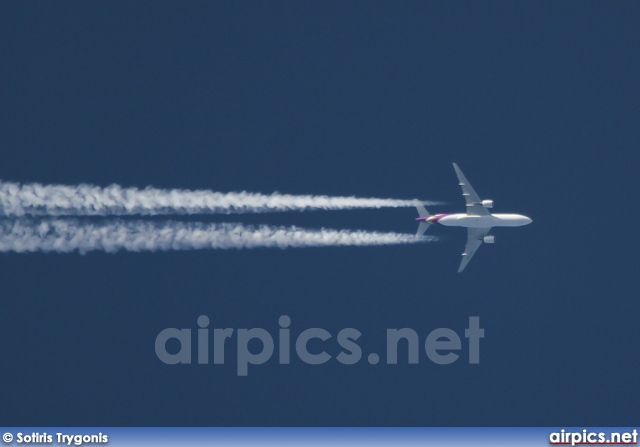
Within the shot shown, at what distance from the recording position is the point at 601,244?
76062 mm

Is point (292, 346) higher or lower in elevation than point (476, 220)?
lower

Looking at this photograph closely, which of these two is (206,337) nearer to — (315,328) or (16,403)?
(315,328)

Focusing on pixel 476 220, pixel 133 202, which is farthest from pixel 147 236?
pixel 476 220

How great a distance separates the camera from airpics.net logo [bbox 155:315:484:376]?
69.1 meters

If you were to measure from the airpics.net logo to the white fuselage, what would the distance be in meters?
7.61

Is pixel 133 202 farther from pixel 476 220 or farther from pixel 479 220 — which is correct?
pixel 479 220

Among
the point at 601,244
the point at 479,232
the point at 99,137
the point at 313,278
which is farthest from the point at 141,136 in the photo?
the point at 601,244

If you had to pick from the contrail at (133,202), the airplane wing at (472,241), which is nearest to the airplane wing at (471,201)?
the airplane wing at (472,241)

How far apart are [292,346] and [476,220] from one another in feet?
38.7

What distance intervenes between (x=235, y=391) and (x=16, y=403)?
11.2 metres

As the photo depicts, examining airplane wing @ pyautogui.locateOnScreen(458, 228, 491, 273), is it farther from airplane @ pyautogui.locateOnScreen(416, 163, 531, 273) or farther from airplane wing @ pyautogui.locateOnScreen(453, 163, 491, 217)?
airplane wing @ pyautogui.locateOnScreen(453, 163, 491, 217)

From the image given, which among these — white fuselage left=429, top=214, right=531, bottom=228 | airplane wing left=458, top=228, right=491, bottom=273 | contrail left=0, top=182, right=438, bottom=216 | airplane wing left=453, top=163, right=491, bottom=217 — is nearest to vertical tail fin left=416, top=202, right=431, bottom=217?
white fuselage left=429, top=214, right=531, bottom=228

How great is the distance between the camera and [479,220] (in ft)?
213

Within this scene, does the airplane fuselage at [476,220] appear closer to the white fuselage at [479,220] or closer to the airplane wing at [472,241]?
the white fuselage at [479,220]
